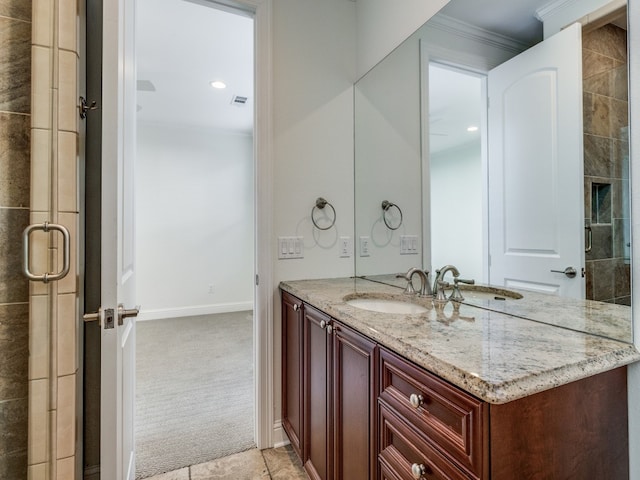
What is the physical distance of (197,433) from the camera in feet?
6.21

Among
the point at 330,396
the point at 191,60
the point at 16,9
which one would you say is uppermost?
the point at 191,60

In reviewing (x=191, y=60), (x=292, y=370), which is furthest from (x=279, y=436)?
(x=191, y=60)

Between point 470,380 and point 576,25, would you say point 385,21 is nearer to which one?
point 576,25

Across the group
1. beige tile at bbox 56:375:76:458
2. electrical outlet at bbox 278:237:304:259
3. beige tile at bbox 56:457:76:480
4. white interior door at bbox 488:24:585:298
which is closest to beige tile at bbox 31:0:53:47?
beige tile at bbox 56:375:76:458

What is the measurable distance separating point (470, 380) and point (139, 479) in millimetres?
1710

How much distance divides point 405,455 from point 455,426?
0.80 ft

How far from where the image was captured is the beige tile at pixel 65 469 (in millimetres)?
1015

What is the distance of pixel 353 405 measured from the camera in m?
1.10

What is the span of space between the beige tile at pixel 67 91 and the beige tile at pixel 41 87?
0.03 m

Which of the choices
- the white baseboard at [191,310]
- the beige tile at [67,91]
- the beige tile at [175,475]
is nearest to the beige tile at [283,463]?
the beige tile at [175,475]

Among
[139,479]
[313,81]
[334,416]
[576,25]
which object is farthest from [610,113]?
[139,479]

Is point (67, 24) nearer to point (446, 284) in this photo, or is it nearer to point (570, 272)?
point (446, 284)

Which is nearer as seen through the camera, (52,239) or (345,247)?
(52,239)

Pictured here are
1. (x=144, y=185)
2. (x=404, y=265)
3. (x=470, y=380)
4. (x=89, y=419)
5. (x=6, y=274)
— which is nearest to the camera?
(x=470, y=380)
